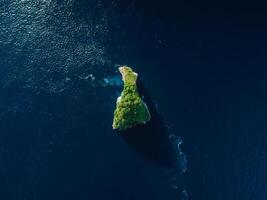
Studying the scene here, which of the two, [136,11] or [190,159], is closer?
[190,159]

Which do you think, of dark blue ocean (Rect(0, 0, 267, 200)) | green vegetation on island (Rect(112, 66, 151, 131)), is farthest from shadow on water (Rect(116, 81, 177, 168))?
green vegetation on island (Rect(112, 66, 151, 131))

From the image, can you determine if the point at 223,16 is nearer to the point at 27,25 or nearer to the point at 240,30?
the point at 240,30

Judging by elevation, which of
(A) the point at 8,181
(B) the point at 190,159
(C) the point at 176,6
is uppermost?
(C) the point at 176,6

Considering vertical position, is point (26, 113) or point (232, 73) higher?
point (232, 73)

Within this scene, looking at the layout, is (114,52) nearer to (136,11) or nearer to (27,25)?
(136,11)

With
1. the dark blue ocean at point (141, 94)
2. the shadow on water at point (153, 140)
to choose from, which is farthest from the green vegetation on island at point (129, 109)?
the dark blue ocean at point (141, 94)

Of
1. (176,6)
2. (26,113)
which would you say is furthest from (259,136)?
(26,113)
